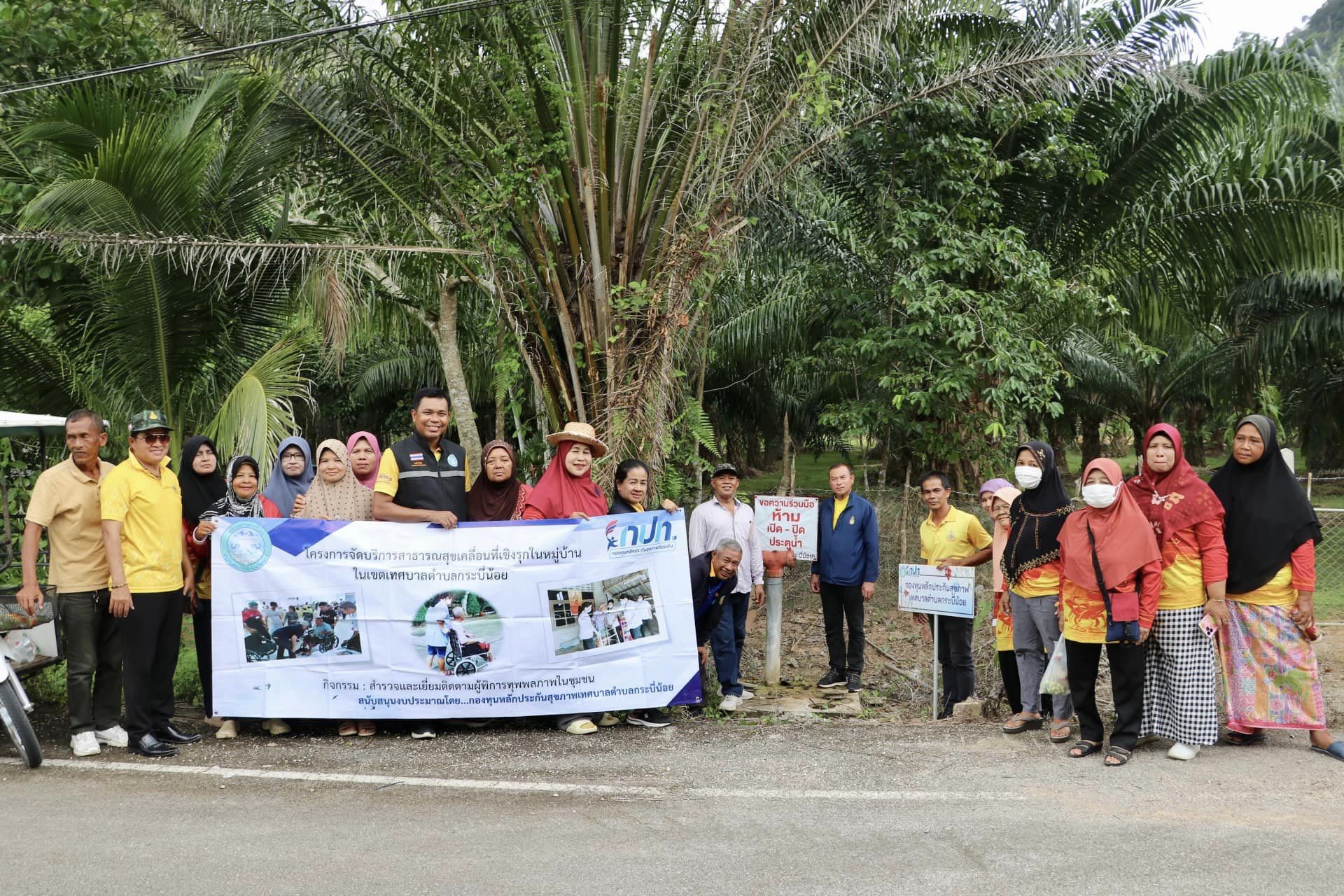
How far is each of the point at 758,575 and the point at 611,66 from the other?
421 centimetres

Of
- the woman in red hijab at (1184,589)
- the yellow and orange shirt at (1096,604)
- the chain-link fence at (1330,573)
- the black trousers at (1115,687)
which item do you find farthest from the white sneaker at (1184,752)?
the chain-link fence at (1330,573)

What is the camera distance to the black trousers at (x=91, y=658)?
248 inches

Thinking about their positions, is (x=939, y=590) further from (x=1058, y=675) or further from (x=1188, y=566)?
(x=1188, y=566)

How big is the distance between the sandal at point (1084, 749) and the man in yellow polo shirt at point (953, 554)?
5.03 ft

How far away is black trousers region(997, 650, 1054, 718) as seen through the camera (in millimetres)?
7023

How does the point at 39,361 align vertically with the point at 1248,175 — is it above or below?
below

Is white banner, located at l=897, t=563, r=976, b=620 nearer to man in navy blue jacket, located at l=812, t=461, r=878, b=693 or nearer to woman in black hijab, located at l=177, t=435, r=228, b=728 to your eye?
man in navy blue jacket, located at l=812, t=461, r=878, b=693

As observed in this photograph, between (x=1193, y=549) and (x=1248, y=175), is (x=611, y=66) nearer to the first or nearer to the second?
(x=1193, y=549)

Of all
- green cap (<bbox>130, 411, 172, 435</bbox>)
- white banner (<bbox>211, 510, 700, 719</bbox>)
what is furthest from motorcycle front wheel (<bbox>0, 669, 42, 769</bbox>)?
green cap (<bbox>130, 411, 172, 435</bbox>)

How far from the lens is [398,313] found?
13.4 metres

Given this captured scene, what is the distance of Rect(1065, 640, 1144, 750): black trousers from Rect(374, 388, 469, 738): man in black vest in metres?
3.60

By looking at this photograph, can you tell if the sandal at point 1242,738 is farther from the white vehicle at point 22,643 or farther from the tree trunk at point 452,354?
the tree trunk at point 452,354

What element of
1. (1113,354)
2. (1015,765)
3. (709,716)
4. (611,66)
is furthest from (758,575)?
(1113,354)

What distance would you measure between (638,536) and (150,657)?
9.33ft
